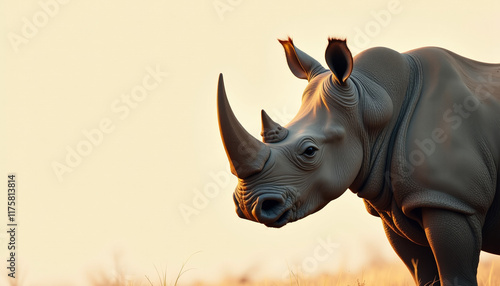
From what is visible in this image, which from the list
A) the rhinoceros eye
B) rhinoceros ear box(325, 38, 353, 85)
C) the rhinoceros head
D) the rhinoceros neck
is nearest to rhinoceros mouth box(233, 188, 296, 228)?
the rhinoceros head

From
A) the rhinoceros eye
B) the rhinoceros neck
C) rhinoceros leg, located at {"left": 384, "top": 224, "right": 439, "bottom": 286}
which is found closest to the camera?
the rhinoceros eye

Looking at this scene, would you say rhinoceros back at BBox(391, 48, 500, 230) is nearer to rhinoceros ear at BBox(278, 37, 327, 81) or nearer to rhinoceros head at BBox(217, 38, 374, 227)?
rhinoceros head at BBox(217, 38, 374, 227)

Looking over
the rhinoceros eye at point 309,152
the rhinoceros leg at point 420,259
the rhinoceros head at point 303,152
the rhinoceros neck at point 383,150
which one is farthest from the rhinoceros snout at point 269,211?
the rhinoceros leg at point 420,259

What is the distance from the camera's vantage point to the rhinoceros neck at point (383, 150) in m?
5.79

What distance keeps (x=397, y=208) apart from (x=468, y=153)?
0.58 metres

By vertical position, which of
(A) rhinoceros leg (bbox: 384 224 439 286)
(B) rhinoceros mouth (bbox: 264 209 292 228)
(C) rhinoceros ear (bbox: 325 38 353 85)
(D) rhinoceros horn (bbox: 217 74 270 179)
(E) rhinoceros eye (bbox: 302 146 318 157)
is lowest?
(A) rhinoceros leg (bbox: 384 224 439 286)

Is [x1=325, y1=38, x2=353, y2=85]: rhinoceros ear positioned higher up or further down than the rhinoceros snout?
higher up

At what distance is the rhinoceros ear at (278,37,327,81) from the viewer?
6160mm

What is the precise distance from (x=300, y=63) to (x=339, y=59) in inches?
25.3

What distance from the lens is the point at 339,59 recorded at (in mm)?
5609

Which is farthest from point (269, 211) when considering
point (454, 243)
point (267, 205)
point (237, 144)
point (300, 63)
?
point (300, 63)

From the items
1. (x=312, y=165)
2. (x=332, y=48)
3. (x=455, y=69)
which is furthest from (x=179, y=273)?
(x=455, y=69)

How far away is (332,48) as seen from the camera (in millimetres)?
5594

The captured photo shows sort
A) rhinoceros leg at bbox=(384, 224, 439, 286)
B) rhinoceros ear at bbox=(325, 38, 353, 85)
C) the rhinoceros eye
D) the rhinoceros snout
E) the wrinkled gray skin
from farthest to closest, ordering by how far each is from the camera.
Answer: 1. rhinoceros leg at bbox=(384, 224, 439, 286)
2. rhinoceros ear at bbox=(325, 38, 353, 85)
3. the rhinoceros eye
4. the wrinkled gray skin
5. the rhinoceros snout
